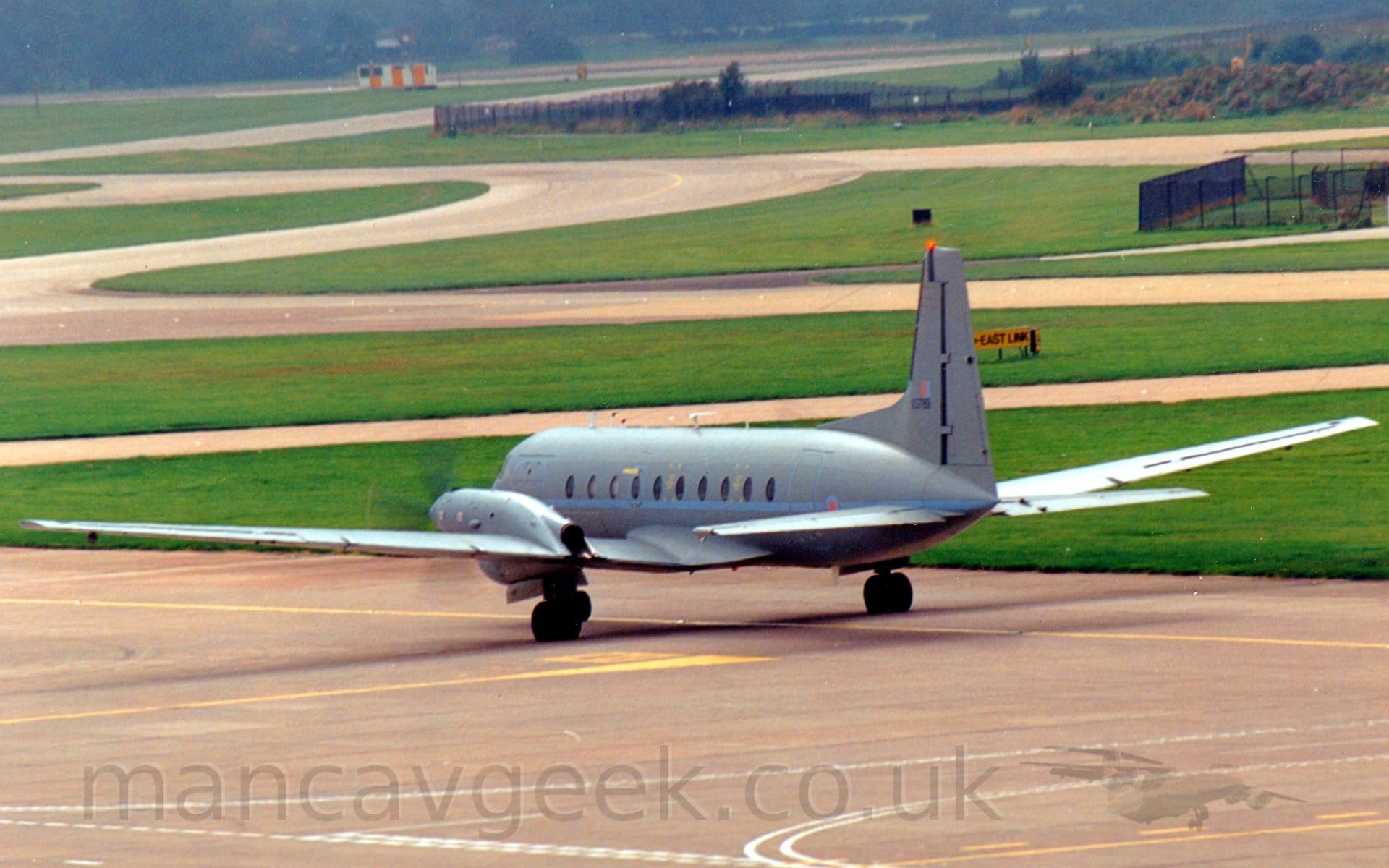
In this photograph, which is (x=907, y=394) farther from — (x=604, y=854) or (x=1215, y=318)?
(x=1215, y=318)

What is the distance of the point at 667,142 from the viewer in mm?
157000

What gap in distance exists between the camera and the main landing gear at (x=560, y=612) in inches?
1257

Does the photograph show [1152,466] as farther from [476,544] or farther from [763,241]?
[763,241]

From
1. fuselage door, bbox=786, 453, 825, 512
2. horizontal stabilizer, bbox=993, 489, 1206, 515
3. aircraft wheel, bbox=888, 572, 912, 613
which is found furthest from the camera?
aircraft wheel, bbox=888, 572, 912, 613

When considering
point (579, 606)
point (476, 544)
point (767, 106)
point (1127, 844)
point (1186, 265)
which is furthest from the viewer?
point (767, 106)

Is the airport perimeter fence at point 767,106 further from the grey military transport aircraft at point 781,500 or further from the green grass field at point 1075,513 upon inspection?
the grey military transport aircraft at point 781,500

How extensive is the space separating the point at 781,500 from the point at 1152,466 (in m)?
5.98

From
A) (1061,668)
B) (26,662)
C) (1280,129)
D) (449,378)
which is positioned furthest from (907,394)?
(1280,129)

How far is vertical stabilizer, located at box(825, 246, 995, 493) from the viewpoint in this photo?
30.0 metres

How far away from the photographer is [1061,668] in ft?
88.4

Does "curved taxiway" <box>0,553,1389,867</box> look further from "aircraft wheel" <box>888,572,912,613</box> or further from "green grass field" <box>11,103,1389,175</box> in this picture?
"green grass field" <box>11,103,1389,175</box>

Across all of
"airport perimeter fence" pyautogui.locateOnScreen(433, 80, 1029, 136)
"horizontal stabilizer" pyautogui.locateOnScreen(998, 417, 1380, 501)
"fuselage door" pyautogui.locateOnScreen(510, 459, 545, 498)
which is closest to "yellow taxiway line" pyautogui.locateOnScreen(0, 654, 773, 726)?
"horizontal stabilizer" pyautogui.locateOnScreen(998, 417, 1380, 501)

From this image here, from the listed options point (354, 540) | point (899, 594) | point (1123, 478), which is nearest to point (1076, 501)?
point (1123, 478)

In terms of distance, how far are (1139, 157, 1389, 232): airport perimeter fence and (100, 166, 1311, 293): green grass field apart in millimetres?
1859
